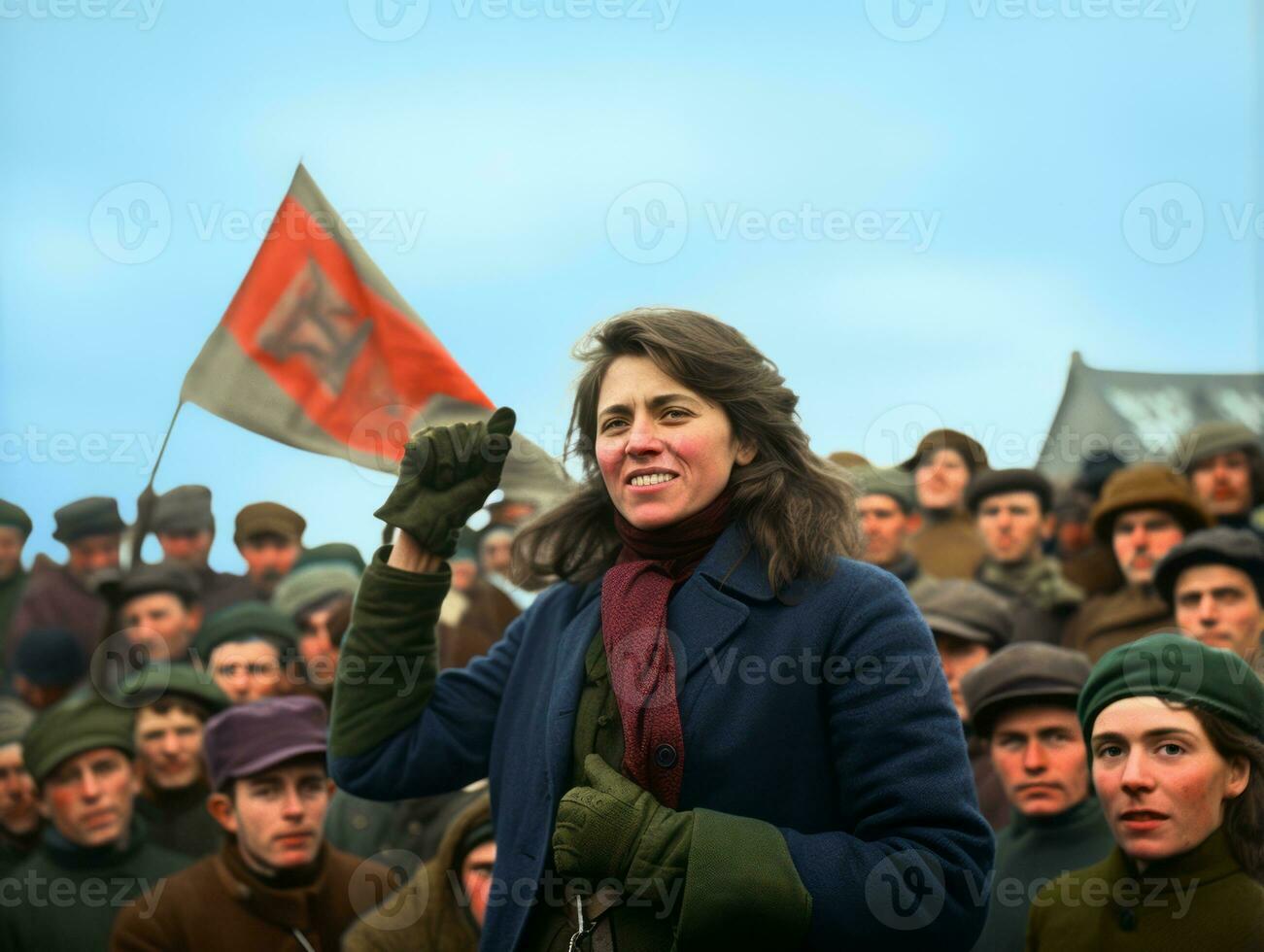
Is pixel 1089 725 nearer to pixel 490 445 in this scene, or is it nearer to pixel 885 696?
pixel 885 696

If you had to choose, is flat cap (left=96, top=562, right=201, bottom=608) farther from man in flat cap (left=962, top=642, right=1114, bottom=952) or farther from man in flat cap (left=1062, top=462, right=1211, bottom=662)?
man in flat cap (left=1062, top=462, right=1211, bottom=662)

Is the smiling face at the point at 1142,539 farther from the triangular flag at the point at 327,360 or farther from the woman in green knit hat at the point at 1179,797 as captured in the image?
the triangular flag at the point at 327,360

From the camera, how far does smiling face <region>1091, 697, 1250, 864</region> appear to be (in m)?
3.09

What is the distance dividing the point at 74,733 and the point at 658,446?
319 centimetres

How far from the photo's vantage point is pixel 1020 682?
13.7 feet

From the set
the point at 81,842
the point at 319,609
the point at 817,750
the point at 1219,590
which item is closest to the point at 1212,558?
the point at 1219,590

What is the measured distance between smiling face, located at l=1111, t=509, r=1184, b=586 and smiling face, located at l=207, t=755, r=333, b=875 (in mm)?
2793

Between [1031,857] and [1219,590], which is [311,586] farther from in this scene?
[1219,590]

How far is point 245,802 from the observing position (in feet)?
14.9

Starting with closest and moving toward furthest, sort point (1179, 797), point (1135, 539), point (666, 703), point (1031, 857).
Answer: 1. point (666, 703)
2. point (1179, 797)
3. point (1031, 857)
4. point (1135, 539)

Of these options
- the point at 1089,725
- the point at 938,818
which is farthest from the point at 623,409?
the point at 1089,725

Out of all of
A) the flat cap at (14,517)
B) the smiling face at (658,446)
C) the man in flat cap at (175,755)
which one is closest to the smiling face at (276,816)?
the man in flat cap at (175,755)

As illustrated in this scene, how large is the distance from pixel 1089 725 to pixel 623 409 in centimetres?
146

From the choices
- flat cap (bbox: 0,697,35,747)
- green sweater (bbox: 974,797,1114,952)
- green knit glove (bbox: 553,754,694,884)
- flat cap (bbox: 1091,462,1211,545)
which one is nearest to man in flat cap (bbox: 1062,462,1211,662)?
flat cap (bbox: 1091,462,1211,545)
